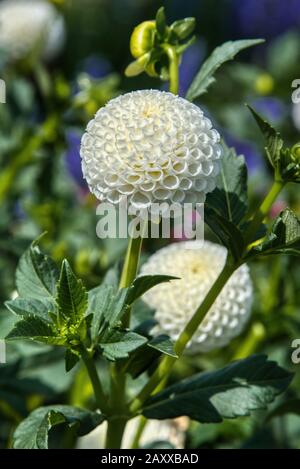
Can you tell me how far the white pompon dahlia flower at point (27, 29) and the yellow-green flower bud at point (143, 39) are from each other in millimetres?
724

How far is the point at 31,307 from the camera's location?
68 cm

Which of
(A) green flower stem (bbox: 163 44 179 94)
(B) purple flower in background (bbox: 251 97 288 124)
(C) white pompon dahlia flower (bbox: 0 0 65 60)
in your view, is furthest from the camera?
(B) purple flower in background (bbox: 251 97 288 124)

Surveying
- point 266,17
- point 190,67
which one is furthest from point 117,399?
point 266,17

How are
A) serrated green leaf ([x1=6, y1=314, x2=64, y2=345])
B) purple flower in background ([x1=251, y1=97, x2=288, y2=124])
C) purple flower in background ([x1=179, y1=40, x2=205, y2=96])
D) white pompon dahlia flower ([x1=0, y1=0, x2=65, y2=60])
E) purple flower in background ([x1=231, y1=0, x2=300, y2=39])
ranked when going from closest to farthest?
serrated green leaf ([x1=6, y1=314, x2=64, y2=345])
white pompon dahlia flower ([x1=0, y1=0, x2=65, y2=60])
purple flower in background ([x1=251, y1=97, x2=288, y2=124])
purple flower in background ([x1=179, y1=40, x2=205, y2=96])
purple flower in background ([x1=231, y1=0, x2=300, y2=39])

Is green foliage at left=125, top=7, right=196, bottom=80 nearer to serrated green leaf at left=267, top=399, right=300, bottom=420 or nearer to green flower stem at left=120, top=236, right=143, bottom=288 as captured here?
green flower stem at left=120, top=236, right=143, bottom=288

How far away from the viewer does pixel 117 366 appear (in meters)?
0.74

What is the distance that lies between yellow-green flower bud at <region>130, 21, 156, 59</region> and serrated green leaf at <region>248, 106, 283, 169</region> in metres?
0.13

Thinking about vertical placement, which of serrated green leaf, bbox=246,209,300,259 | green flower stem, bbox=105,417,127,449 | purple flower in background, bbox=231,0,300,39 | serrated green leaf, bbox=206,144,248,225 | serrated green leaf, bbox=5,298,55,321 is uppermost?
purple flower in background, bbox=231,0,300,39

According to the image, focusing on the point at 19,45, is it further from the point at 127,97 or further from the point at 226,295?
the point at 127,97

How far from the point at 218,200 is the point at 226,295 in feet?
0.63

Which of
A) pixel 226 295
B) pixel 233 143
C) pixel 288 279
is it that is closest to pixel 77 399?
pixel 226 295

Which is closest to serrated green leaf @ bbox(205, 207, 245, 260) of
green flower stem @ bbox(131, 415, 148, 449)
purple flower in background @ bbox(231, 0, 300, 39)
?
green flower stem @ bbox(131, 415, 148, 449)

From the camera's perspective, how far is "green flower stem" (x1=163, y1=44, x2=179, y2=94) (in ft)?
2.43

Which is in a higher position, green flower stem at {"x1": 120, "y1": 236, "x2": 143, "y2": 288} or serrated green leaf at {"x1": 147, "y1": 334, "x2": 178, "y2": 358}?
green flower stem at {"x1": 120, "y1": 236, "x2": 143, "y2": 288}
